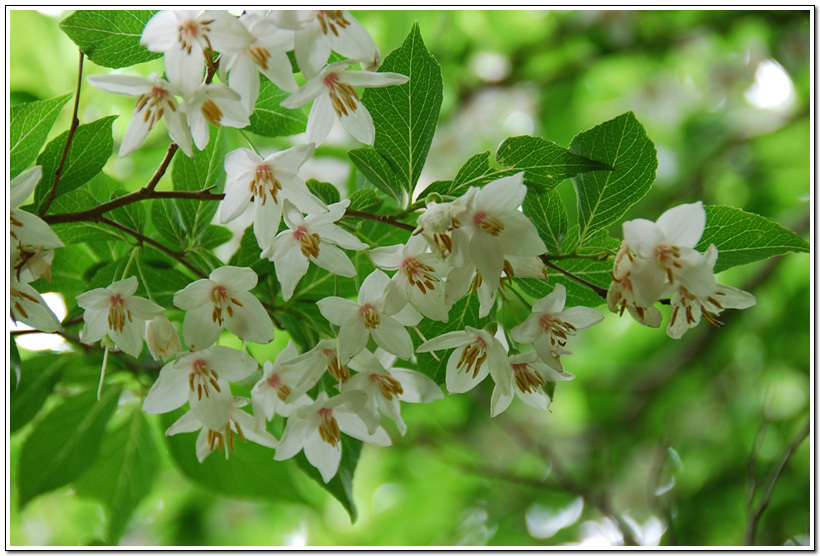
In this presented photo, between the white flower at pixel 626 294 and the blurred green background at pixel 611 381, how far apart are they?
6.03 feet

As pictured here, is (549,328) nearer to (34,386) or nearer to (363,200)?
(363,200)

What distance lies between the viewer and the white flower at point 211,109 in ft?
2.28

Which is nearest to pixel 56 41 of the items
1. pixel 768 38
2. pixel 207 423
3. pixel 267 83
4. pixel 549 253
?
pixel 267 83

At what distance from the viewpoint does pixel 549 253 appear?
910 mm

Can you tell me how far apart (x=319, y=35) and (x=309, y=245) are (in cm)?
23

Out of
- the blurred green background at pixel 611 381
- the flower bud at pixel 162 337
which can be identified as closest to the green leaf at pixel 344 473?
the flower bud at pixel 162 337

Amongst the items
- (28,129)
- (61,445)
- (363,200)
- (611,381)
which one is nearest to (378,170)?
(363,200)

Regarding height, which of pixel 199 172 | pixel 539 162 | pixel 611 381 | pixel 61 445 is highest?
pixel 539 162

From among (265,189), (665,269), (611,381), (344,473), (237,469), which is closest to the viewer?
(665,269)

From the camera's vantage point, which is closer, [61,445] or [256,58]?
[256,58]

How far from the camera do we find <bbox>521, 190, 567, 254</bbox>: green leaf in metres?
→ 0.87

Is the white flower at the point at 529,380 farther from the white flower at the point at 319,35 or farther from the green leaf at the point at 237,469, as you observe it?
the green leaf at the point at 237,469

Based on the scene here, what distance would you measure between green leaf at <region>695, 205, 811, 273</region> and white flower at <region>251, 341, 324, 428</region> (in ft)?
1.64

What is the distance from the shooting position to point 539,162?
82cm
